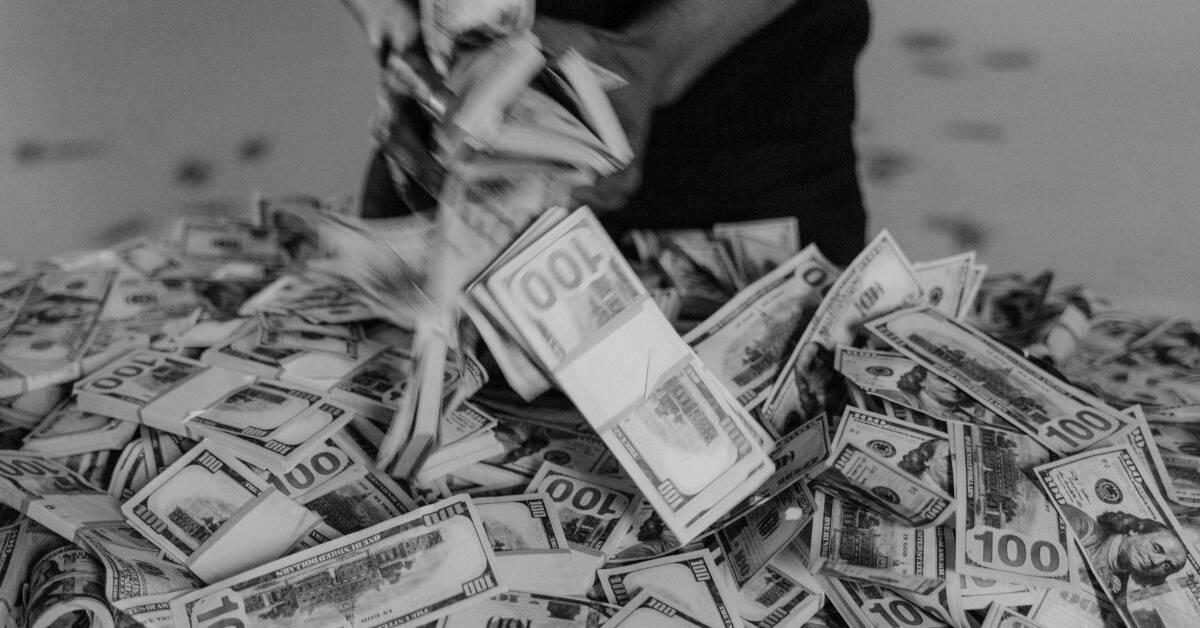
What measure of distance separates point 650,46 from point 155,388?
28.8 inches

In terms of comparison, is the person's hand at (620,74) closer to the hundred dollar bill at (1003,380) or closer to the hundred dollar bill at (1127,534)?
the hundred dollar bill at (1003,380)

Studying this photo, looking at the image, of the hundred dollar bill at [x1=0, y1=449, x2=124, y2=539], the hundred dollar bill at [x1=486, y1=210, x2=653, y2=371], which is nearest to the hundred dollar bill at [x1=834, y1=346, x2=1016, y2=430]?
the hundred dollar bill at [x1=486, y1=210, x2=653, y2=371]

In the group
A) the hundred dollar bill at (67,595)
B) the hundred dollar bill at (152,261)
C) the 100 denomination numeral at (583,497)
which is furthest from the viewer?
the hundred dollar bill at (152,261)

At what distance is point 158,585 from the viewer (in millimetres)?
928

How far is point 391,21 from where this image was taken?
3.03 feet

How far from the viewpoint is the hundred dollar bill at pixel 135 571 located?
2.93ft

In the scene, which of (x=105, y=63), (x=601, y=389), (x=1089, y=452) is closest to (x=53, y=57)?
(x=105, y=63)

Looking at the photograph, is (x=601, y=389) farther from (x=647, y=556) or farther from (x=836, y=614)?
(x=836, y=614)

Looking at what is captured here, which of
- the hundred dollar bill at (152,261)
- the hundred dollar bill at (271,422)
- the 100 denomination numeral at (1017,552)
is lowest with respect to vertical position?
the 100 denomination numeral at (1017,552)

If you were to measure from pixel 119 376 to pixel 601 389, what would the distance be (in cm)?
65

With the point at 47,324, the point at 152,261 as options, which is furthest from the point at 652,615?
the point at 152,261

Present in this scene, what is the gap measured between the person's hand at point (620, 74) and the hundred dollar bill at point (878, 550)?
1.36 feet

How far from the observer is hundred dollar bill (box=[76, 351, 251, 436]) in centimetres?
112

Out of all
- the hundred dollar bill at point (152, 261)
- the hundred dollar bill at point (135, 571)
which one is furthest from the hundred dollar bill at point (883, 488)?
the hundred dollar bill at point (152, 261)
